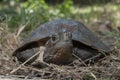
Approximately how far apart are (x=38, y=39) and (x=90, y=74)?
698 millimetres

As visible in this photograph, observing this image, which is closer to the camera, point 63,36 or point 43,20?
point 63,36

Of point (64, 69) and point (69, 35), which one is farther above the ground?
point (69, 35)

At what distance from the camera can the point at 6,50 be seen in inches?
186

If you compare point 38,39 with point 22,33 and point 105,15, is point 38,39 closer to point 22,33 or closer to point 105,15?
point 22,33

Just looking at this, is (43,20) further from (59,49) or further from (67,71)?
(67,71)

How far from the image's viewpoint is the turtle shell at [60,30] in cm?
407

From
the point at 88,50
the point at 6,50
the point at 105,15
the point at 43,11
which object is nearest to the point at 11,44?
the point at 6,50

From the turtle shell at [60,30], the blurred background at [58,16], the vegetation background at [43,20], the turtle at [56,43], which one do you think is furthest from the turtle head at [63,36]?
the blurred background at [58,16]

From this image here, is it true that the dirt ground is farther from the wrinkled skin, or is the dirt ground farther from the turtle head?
the turtle head

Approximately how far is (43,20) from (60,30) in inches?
91.0

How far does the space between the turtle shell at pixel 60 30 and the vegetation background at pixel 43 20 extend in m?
0.25

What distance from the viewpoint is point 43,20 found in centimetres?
630

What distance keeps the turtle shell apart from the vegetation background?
25cm

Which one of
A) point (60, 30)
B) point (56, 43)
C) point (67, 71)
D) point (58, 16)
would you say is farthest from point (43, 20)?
point (67, 71)
